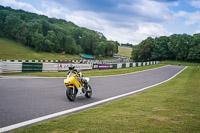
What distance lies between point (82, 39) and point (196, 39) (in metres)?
63.3

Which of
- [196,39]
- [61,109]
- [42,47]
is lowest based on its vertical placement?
[61,109]

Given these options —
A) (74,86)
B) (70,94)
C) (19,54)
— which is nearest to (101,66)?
(74,86)

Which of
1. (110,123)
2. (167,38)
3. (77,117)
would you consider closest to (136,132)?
(110,123)

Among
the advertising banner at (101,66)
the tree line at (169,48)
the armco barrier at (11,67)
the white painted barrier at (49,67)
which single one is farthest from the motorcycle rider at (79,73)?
the tree line at (169,48)

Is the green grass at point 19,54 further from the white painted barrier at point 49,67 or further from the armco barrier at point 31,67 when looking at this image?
the armco barrier at point 31,67

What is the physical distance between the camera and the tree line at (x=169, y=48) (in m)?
103

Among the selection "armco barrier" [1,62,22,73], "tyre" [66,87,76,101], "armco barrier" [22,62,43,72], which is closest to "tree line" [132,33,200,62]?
"armco barrier" [22,62,43,72]

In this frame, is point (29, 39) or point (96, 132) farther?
point (29, 39)

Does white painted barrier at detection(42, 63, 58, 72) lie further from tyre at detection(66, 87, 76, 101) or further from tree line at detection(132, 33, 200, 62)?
tree line at detection(132, 33, 200, 62)

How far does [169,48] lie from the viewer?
109188mm

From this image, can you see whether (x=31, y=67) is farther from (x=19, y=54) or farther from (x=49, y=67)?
A: (x=19, y=54)

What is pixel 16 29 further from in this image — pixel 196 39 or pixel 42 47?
pixel 196 39

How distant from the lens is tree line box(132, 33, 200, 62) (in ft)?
337

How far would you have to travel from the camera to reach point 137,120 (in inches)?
231
